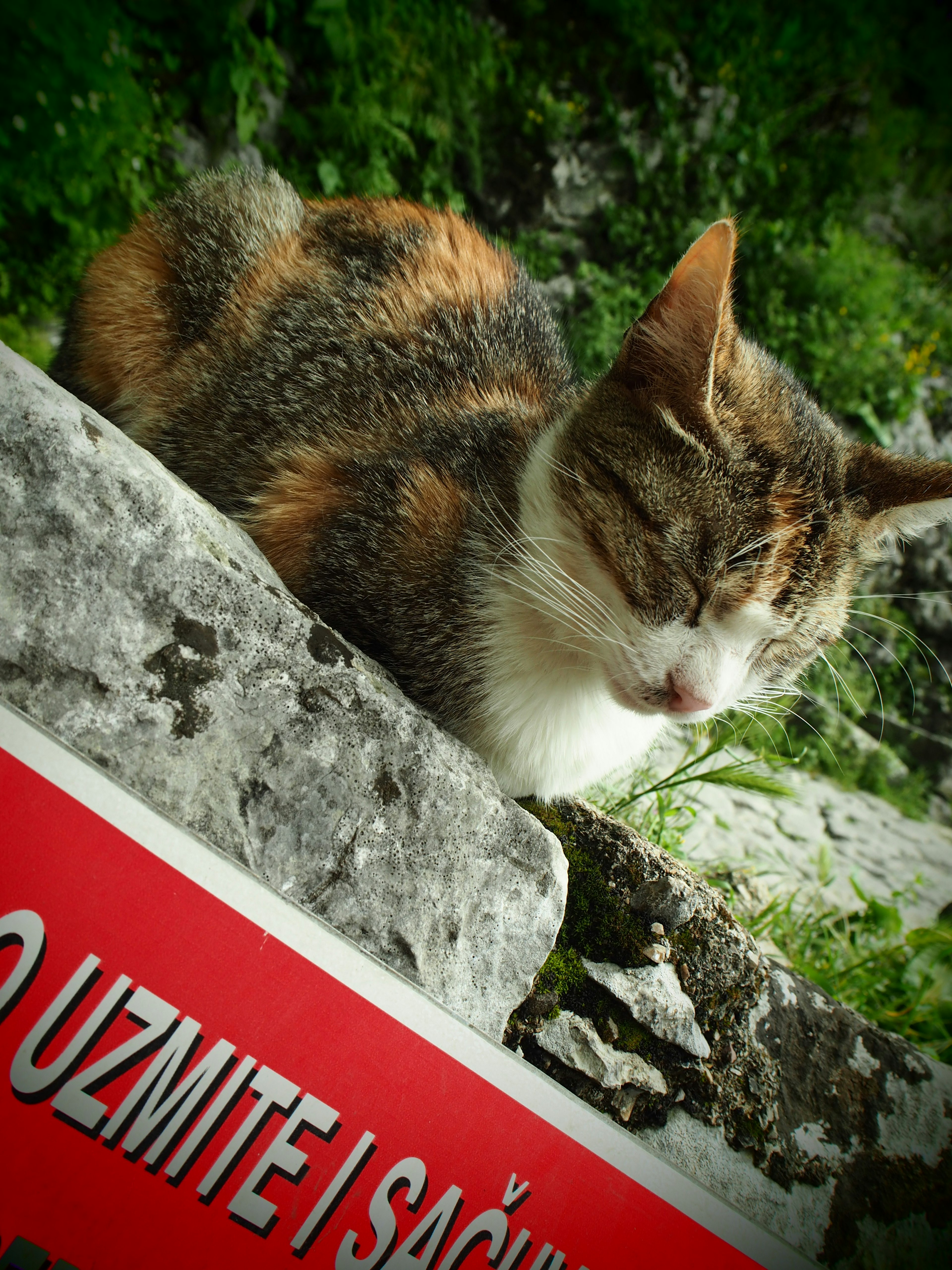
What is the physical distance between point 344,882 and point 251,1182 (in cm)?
36

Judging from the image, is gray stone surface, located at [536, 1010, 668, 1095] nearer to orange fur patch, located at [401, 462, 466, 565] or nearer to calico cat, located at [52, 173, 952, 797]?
calico cat, located at [52, 173, 952, 797]

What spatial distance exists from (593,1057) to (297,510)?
1147 mm

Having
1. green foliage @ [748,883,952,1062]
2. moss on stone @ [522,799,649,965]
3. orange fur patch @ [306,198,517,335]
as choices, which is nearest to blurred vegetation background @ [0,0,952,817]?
green foliage @ [748,883,952,1062]

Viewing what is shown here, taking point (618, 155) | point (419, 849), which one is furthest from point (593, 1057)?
point (618, 155)

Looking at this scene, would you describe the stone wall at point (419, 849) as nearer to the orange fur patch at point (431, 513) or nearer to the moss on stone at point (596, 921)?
the moss on stone at point (596, 921)

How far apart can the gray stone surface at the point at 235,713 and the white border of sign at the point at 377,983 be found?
0.12 meters

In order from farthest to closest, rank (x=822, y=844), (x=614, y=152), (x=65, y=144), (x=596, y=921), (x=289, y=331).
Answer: (x=614, y=152) → (x=822, y=844) → (x=65, y=144) → (x=289, y=331) → (x=596, y=921)

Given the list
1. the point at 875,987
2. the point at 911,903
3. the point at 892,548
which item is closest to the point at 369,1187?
the point at 892,548

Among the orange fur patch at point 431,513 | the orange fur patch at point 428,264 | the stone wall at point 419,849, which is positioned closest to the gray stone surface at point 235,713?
the stone wall at point 419,849

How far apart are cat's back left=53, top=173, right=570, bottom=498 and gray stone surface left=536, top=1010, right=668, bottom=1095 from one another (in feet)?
3.81

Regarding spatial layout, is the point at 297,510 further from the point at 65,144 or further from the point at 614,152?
the point at 614,152

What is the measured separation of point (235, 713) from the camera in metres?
1.04

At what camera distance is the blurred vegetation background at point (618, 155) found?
3305mm

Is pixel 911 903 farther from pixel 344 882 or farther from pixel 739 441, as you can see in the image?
pixel 344 882
